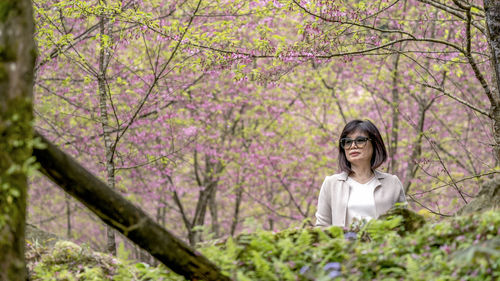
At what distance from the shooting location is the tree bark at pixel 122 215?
250 centimetres

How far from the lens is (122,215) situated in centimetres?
258

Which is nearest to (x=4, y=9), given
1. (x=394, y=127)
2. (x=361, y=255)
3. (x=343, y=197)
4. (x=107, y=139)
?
(x=361, y=255)

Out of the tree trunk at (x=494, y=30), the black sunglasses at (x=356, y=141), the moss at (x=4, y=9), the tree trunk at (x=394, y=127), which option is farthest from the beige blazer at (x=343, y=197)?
the tree trunk at (x=394, y=127)

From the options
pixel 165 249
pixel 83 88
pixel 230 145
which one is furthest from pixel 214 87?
pixel 165 249

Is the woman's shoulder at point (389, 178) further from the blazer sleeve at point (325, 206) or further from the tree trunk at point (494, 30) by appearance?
the tree trunk at point (494, 30)

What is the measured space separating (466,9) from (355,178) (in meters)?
1.98

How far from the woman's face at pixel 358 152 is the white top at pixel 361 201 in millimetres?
227

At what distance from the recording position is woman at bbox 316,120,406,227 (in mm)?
4715

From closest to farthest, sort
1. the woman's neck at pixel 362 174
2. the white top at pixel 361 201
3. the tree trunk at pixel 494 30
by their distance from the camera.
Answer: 1. the tree trunk at pixel 494 30
2. the white top at pixel 361 201
3. the woman's neck at pixel 362 174

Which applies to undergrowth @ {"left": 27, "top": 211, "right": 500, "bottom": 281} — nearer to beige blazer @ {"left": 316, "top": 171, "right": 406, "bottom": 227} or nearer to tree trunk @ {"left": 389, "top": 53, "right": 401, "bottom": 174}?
beige blazer @ {"left": 316, "top": 171, "right": 406, "bottom": 227}

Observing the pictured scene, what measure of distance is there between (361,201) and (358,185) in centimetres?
20

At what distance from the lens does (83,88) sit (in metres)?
9.55

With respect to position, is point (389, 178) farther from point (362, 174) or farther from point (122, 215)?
point (122, 215)

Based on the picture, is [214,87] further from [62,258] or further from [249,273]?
[249,273]
